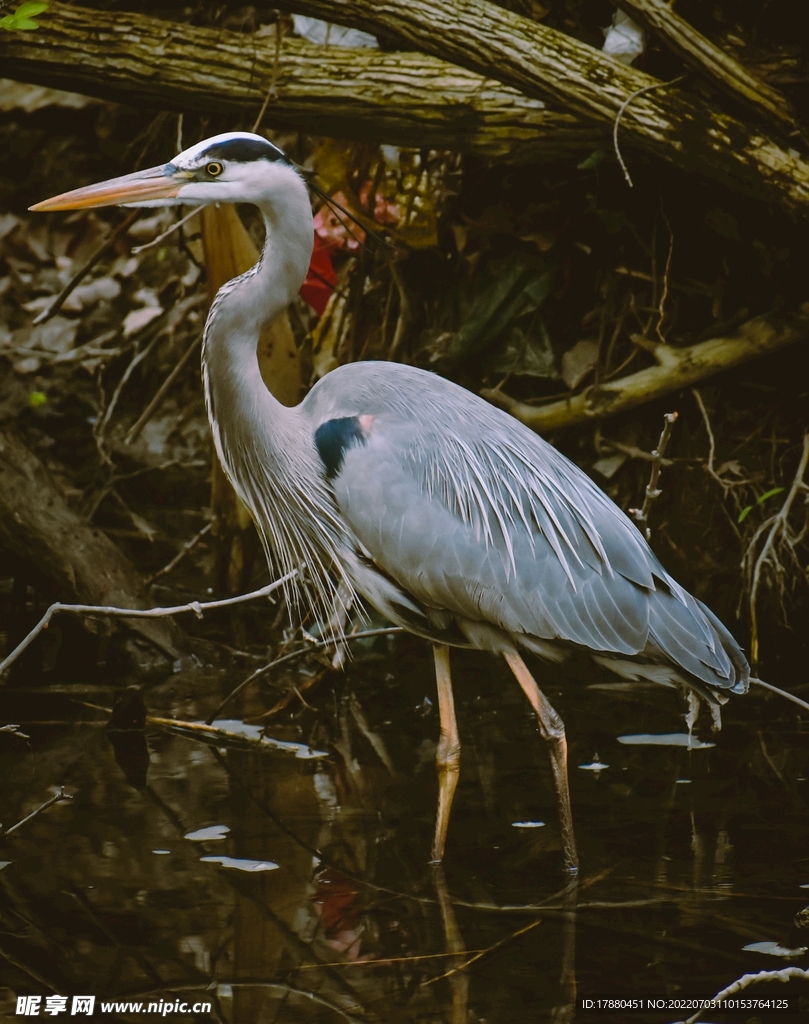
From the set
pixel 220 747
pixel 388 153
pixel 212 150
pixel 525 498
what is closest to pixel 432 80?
pixel 388 153

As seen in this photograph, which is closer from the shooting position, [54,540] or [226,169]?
[226,169]

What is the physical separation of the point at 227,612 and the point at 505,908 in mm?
2810

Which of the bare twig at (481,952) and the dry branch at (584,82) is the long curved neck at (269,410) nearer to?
the dry branch at (584,82)

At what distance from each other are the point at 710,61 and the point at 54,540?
2.88 meters

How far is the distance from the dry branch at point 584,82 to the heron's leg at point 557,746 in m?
1.83

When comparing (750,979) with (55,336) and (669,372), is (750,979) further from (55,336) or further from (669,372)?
(55,336)

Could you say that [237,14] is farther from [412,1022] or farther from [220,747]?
[412,1022]

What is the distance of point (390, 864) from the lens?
3.12m

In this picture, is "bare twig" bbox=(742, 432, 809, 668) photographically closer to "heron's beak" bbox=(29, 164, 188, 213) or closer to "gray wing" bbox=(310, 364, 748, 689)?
"gray wing" bbox=(310, 364, 748, 689)

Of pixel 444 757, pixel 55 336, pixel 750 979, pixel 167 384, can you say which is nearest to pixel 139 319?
pixel 55 336

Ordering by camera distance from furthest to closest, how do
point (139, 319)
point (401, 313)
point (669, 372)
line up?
point (139, 319)
point (401, 313)
point (669, 372)

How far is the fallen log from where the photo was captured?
447 cm

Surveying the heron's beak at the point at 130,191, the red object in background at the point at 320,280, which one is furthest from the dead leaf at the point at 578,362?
the heron's beak at the point at 130,191

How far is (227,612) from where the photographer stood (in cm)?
543
